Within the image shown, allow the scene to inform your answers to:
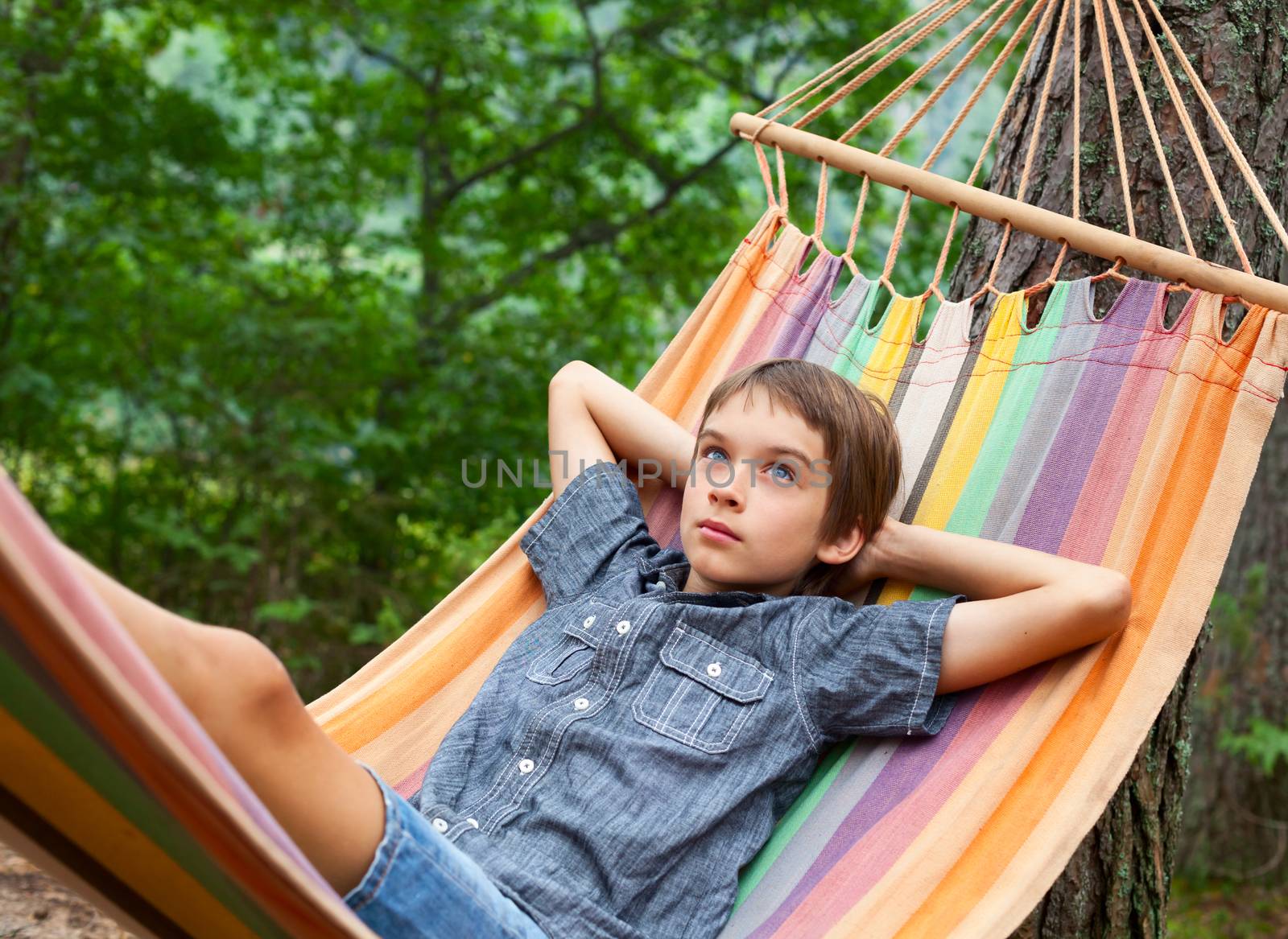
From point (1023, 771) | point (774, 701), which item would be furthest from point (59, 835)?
point (1023, 771)

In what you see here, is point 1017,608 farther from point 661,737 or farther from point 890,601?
point 661,737

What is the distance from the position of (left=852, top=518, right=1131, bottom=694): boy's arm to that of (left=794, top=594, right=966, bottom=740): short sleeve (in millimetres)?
24

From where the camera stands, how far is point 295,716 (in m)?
1.10

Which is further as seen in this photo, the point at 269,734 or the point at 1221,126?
the point at 1221,126

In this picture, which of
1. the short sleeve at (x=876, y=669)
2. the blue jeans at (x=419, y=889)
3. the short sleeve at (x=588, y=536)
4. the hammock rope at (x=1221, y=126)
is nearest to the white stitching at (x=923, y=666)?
the short sleeve at (x=876, y=669)

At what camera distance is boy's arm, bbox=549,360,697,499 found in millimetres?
1977

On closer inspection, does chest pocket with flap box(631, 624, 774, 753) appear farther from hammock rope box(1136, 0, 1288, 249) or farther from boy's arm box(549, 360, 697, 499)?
hammock rope box(1136, 0, 1288, 249)

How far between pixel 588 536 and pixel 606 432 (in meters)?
0.24

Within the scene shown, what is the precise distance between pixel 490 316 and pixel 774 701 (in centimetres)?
342

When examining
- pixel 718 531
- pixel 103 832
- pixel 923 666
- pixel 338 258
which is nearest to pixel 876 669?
pixel 923 666

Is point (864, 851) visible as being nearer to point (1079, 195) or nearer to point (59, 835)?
point (59, 835)

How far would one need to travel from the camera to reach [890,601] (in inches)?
68.1

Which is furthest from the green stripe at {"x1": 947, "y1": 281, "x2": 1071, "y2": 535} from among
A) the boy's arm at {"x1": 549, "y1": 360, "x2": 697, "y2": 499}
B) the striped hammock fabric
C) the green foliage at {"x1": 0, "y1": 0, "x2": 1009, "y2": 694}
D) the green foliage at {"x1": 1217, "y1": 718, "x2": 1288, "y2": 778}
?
the green foliage at {"x1": 0, "y1": 0, "x2": 1009, "y2": 694}

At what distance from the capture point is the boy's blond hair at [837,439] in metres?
1.71
